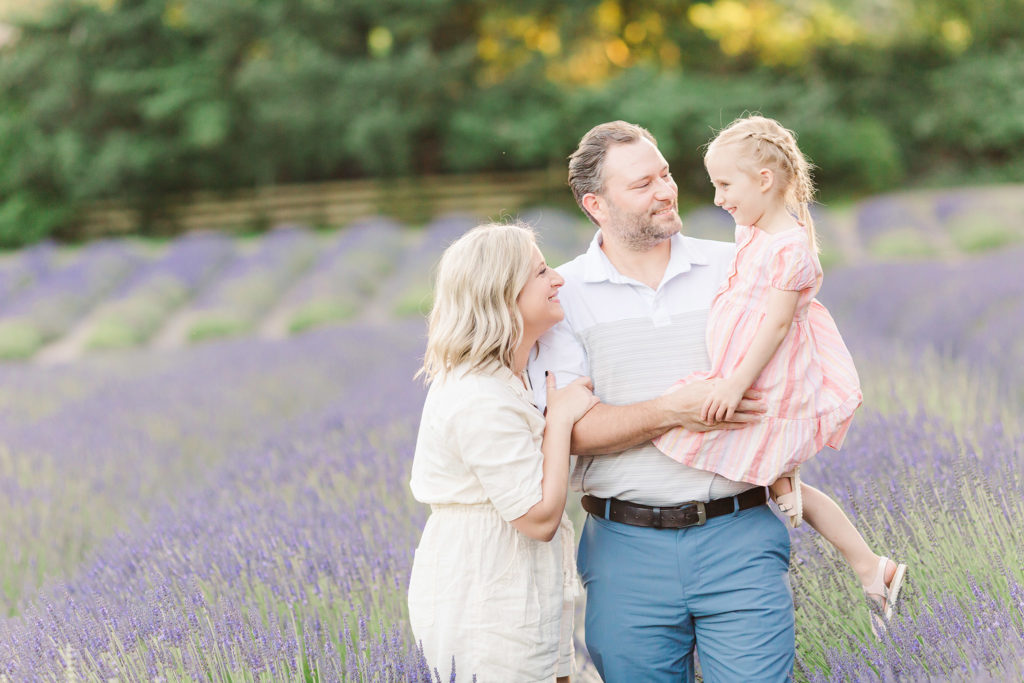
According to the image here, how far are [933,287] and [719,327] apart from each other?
5122 millimetres

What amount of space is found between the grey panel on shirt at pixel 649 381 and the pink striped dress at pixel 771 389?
0.22 feet

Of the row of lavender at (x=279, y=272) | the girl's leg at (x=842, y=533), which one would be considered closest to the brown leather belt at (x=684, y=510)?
the girl's leg at (x=842, y=533)

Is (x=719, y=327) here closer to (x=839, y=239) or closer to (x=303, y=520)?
(x=303, y=520)

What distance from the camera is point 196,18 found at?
1808 cm

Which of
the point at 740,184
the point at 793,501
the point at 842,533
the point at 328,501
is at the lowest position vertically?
the point at 328,501

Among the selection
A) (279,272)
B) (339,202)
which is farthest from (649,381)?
(339,202)

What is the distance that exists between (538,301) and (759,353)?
46cm

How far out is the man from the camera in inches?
85.0

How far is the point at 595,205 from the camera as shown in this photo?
2.33m

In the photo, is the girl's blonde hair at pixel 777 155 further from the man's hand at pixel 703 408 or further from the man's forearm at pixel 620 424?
the man's forearm at pixel 620 424

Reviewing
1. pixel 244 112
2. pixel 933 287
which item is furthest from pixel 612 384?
pixel 244 112

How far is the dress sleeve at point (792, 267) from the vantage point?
2041 mm

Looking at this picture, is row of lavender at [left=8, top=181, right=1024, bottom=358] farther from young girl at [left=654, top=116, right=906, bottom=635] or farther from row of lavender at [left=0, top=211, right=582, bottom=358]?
young girl at [left=654, top=116, right=906, bottom=635]

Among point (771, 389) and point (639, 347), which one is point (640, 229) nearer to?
Result: point (639, 347)
